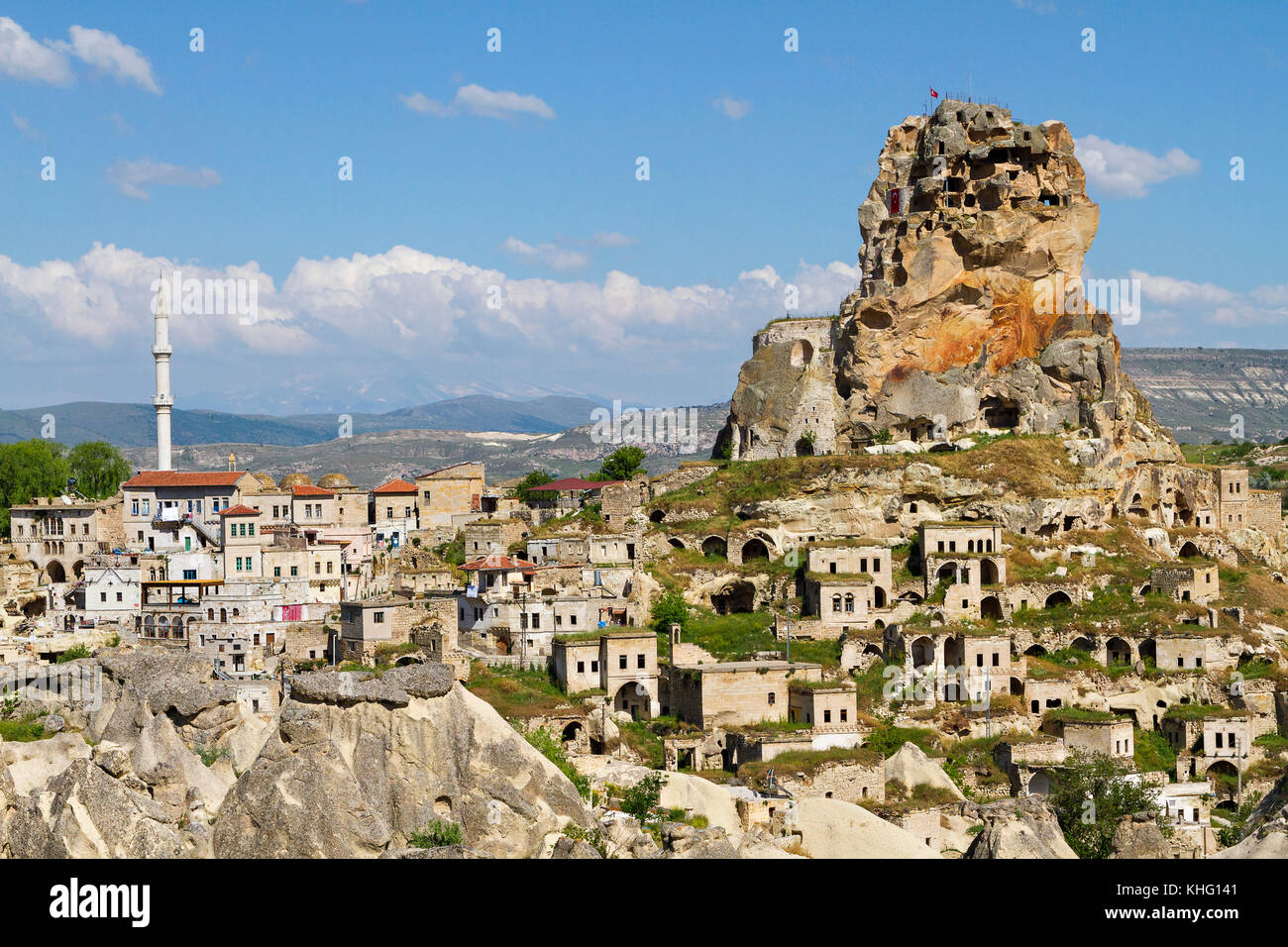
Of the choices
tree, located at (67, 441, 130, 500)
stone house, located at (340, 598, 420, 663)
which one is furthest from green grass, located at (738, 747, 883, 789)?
tree, located at (67, 441, 130, 500)

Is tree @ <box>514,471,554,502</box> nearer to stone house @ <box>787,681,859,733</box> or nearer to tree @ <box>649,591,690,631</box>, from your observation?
tree @ <box>649,591,690,631</box>

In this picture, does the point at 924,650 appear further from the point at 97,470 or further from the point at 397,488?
the point at 97,470

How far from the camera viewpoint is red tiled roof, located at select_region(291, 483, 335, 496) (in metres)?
79.0

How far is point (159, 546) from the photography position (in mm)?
74000

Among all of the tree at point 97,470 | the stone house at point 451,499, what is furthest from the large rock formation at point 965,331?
the tree at point 97,470

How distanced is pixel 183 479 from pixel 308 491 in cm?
582

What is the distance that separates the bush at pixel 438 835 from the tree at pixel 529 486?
4896 centimetres

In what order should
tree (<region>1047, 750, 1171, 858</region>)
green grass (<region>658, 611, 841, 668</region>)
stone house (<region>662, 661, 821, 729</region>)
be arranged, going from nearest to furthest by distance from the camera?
tree (<region>1047, 750, 1171, 858</region>)
stone house (<region>662, 661, 821, 729</region>)
green grass (<region>658, 611, 841, 668</region>)

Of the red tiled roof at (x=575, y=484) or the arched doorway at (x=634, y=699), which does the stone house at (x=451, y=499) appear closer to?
the red tiled roof at (x=575, y=484)

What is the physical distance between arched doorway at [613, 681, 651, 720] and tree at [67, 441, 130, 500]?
1739 inches

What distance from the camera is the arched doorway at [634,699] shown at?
5944 centimetres
